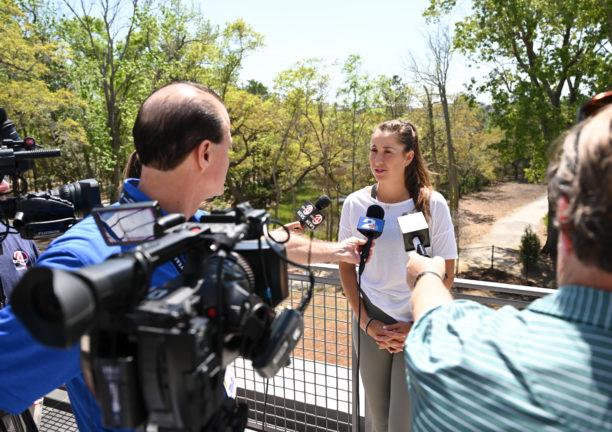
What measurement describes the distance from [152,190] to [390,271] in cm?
174

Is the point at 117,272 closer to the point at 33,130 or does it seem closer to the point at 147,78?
the point at 33,130

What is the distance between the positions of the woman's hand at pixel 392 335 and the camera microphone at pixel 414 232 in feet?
2.36

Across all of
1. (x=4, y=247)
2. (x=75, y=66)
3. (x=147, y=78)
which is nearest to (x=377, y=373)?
(x=4, y=247)

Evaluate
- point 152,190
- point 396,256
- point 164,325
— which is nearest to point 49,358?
point 164,325

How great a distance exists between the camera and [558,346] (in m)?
0.92

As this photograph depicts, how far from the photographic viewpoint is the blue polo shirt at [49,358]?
109 cm

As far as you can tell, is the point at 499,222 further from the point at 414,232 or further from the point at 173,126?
the point at 173,126

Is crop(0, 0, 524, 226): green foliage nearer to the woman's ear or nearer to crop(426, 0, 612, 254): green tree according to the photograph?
crop(426, 0, 612, 254): green tree

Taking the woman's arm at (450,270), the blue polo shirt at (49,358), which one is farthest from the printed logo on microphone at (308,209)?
the blue polo shirt at (49,358)

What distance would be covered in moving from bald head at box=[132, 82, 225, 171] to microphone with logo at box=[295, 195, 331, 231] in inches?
61.7

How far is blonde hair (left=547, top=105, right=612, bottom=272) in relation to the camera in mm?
868

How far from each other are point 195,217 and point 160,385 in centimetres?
109

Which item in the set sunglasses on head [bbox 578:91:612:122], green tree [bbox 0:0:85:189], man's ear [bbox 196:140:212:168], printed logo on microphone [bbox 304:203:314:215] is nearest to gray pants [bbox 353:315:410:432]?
printed logo on microphone [bbox 304:203:314:215]

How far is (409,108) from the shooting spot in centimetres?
2441
